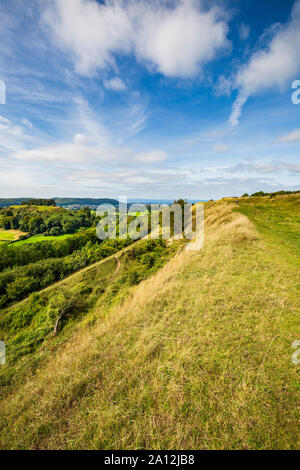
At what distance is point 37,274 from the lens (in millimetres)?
35719

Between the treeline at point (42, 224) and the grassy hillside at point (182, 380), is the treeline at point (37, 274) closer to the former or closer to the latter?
the grassy hillside at point (182, 380)

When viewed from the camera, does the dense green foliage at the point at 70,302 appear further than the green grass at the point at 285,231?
Yes

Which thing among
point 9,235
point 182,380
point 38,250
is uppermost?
point 182,380

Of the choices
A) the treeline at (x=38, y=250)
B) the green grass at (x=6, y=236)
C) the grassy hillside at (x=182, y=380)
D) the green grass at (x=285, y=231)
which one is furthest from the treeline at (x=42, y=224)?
the grassy hillside at (x=182, y=380)

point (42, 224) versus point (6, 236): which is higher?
point (42, 224)

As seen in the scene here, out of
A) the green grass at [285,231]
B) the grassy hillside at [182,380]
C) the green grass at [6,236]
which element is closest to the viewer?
the grassy hillside at [182,380]

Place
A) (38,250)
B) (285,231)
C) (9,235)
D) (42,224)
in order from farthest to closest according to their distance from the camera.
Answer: (42,224) → (9,235) → (38,250) → (285,231)

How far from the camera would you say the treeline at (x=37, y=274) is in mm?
31219

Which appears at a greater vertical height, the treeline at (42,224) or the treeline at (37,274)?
the treeline at (42,224)

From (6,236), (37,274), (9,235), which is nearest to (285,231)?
(37,274)

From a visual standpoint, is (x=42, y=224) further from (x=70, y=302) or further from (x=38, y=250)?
(x=70, y=302)

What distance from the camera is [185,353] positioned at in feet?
15.0

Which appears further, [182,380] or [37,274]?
[37,274]
